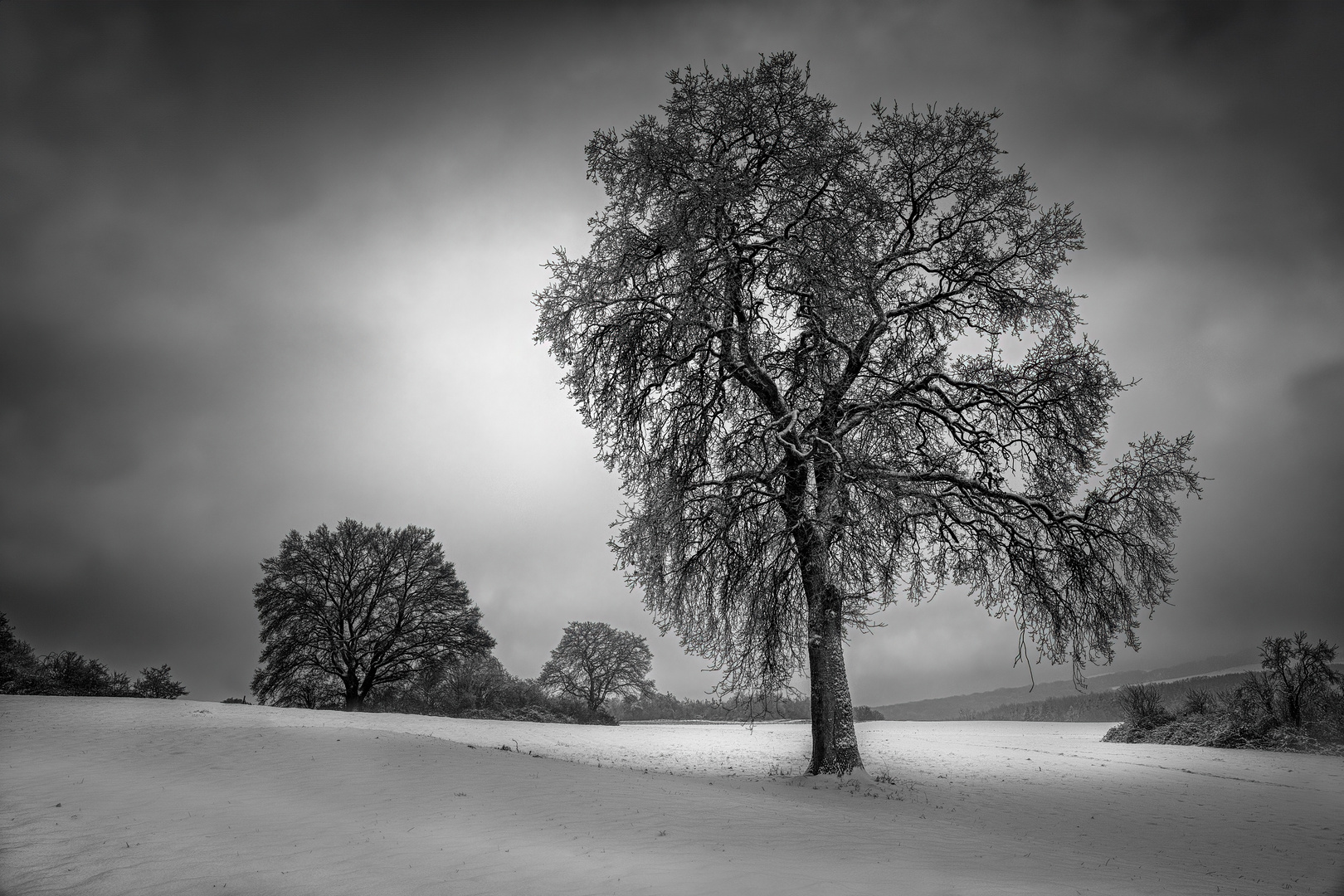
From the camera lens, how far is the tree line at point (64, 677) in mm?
21734

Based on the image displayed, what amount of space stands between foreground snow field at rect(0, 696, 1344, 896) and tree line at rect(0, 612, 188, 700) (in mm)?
10083

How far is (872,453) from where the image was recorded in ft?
39.8

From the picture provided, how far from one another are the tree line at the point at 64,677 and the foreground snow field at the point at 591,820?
1008 cm

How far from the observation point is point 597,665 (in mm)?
34781

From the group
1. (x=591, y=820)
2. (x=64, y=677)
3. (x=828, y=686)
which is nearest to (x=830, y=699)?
Result: (x=828, y=686)

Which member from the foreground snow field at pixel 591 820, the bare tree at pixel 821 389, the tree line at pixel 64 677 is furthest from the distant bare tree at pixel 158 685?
the bare tree at pixel 821 389

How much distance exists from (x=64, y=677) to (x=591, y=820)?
29553 millimetres

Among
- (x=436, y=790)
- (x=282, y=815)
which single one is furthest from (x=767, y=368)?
(x=282, y=815)

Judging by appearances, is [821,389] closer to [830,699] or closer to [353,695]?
[830,699]

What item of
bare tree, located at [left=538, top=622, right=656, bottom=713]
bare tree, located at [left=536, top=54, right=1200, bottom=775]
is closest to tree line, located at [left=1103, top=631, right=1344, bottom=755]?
bare tree, located at [left=536, top=54, right=1200, bottom=775]

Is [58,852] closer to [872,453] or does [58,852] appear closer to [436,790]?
[436,790]

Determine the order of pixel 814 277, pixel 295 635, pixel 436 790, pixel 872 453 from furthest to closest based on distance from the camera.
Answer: pixel 295 635, pixel 872 453, pixel 814 277, pixel 436 790

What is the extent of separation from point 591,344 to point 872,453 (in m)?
6.40

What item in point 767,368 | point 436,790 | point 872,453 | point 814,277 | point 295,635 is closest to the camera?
point 436,790
